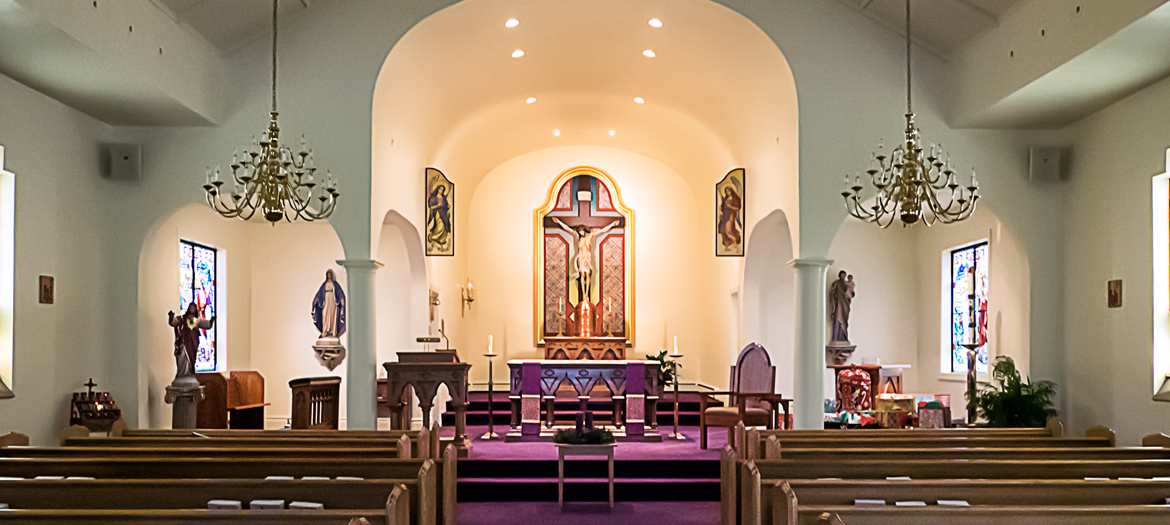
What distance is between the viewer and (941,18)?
28.3ft

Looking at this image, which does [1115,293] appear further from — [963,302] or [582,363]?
[582,363]

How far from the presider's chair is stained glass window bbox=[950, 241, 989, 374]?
3258 mm

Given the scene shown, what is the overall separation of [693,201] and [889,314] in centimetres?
355

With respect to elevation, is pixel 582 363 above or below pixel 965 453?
above

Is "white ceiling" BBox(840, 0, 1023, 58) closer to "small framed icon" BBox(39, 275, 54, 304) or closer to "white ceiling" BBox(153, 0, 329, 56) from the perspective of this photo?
"white ceiling" BBox(153, 0, 329, 56)

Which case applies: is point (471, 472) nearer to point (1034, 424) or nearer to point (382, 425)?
point (382, 425)

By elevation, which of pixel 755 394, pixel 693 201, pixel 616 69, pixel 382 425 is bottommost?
pixel 382 425

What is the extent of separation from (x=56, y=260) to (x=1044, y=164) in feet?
28.2

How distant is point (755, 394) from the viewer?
9.08 metres

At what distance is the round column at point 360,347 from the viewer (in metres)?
9.14

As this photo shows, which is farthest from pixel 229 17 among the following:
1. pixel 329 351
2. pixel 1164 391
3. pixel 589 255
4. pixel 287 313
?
pixel 1164 391

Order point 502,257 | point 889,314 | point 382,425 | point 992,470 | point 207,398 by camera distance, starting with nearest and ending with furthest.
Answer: point 992,470 < point 207,398 < point 382,425 < point 889,314 < point 502,257

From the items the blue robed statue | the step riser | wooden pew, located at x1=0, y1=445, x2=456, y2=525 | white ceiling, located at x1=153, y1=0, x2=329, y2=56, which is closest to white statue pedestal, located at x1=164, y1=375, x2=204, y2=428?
the blue robed statue

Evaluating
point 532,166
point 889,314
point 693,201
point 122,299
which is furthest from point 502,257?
point 122,299
